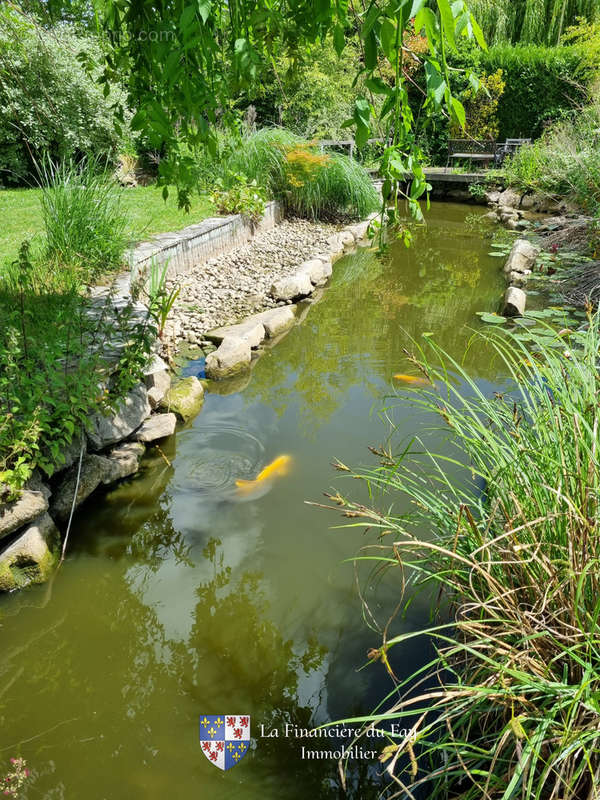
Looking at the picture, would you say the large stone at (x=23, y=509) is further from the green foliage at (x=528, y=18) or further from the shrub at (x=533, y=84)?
the green foliage at (x=528, y=18)

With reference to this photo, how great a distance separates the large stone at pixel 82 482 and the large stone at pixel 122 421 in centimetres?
11

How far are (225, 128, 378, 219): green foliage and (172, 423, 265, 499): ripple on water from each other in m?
5.49

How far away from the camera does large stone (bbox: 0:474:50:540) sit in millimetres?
2305

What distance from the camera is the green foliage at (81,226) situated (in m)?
4.49

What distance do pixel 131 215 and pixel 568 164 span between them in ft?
19.8

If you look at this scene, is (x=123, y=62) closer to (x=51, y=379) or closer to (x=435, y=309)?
(x=51, y=379)

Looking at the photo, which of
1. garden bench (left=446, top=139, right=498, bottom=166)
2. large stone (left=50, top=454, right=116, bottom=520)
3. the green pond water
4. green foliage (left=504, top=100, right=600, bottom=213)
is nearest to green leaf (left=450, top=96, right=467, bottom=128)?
the green pond water

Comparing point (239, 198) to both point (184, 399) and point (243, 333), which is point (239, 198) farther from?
point (184, 399)

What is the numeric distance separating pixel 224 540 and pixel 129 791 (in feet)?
3.83

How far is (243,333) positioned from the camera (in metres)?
4.83

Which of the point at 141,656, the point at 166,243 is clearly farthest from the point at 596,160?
the point at 141,656

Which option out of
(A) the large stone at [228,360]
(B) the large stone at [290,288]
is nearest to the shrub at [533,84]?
(B) the large stone at [290,288]

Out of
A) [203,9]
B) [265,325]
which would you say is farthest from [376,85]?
[265,325]

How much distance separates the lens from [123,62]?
7.20 feet
